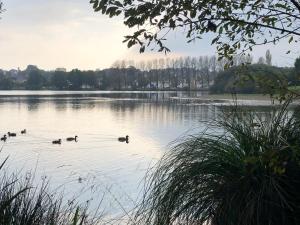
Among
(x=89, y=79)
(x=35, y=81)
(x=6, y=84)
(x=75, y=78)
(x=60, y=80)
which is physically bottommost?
(x=6, y=84)

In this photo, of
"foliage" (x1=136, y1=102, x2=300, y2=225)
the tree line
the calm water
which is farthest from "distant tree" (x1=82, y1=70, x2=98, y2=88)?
"foliage" (x1=136, y1=102, x2=300, y2=225)

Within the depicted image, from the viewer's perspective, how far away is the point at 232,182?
437 centimetres

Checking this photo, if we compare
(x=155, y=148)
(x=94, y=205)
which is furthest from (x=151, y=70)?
(x=94, y=205)

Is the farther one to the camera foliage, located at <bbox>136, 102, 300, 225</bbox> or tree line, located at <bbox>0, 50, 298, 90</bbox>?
tree line, located at <bbox>0, 50, 298, 90</bbox>

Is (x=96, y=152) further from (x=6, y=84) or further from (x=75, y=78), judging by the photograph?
(x=6, y=84)

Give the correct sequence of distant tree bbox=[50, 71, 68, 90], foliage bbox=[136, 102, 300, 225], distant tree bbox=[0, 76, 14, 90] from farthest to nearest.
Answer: distant tree bbox=[0, 76, 14, 90] → distant tree bbox=[50, 71, 68, 90] → foliage bbox=[136, 102, 300, 225]

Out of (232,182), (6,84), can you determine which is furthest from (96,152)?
(6,84)

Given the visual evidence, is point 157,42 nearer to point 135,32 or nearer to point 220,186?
point 135,32

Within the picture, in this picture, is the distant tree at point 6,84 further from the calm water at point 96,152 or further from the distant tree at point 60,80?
the calm water at point 96,152

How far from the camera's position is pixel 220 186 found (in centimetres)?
441

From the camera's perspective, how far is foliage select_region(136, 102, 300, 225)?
423cm

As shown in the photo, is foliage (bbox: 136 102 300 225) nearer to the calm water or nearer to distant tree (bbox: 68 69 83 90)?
the calm water

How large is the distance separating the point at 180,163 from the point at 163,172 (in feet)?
1.50

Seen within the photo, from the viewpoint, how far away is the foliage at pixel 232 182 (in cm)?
423
